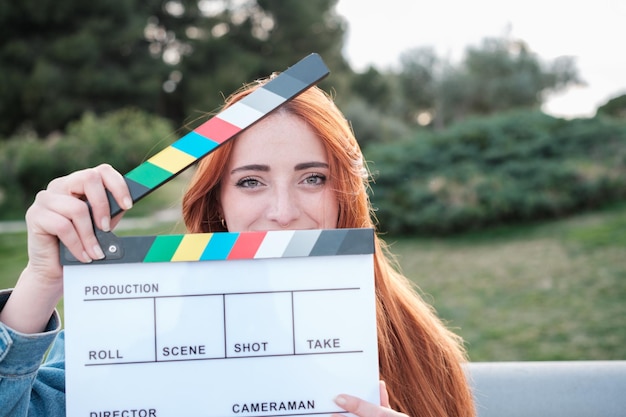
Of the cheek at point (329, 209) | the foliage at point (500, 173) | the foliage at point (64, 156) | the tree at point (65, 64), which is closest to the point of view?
the cheek at point (329, 209)

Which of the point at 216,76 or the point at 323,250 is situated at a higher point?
the point at 216,76

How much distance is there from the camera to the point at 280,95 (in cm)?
123

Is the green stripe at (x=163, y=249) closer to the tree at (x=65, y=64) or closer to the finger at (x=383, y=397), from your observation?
the finger at (x=383, y=397)

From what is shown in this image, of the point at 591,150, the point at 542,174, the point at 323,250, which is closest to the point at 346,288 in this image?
the point at 323,250

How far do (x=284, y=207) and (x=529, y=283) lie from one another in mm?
4720

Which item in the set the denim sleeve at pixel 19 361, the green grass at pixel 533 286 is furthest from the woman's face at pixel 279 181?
the green grass at pixel 533 286

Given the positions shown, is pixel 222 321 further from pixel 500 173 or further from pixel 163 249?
pixel 500 173

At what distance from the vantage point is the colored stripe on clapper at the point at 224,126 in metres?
1.16

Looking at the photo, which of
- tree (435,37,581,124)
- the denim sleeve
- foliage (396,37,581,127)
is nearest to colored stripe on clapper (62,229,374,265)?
Answer: the denim sleeve

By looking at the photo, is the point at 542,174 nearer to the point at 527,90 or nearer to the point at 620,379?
the point at 620,379

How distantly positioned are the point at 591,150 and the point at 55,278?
8222 mm

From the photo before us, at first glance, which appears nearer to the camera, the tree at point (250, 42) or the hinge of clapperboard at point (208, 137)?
the hinge of clapperboard at point (208, 137)

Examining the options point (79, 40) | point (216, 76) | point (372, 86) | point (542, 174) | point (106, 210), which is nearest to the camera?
point (106, 210)

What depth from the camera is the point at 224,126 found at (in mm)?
1218
